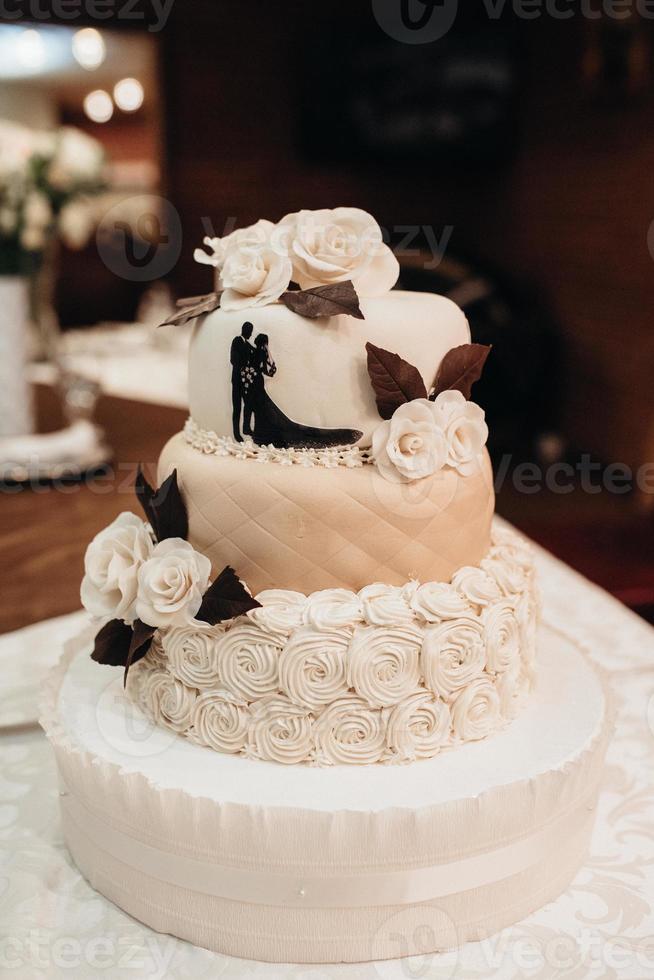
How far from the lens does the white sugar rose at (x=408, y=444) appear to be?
5.53 feet

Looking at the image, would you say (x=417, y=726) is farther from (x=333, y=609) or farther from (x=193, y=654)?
(x=193, y=654)

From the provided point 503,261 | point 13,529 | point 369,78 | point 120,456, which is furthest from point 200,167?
point 13,529

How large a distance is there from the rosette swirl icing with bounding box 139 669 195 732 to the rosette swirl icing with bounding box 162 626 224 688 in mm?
26

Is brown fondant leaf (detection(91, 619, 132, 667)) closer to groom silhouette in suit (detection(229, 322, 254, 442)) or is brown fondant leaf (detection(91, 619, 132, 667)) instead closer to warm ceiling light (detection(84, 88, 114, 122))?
groom silhouette in suit (detection(229, 322, 254, 442))

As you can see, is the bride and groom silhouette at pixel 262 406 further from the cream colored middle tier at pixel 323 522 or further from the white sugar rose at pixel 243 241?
the white sugar rose at pixel 243 241

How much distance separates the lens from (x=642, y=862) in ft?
6.30

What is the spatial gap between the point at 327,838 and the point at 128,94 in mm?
7669

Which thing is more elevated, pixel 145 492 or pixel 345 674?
pixel 145 492

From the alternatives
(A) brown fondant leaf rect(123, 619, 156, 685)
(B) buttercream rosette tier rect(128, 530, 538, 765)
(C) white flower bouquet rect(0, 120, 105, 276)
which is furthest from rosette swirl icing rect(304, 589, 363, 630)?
(C) white flower bouquet rect(0, 120, 105, 276)

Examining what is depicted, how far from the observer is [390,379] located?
169 cm

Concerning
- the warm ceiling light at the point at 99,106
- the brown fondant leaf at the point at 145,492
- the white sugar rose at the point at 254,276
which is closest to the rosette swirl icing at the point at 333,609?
the brown fondant leaf at the point at 145,492

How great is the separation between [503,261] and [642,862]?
614cm

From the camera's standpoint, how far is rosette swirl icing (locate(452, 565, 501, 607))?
1.76 meters

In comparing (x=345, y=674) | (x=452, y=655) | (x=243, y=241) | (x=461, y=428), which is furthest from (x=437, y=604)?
(x=243, y=241)
